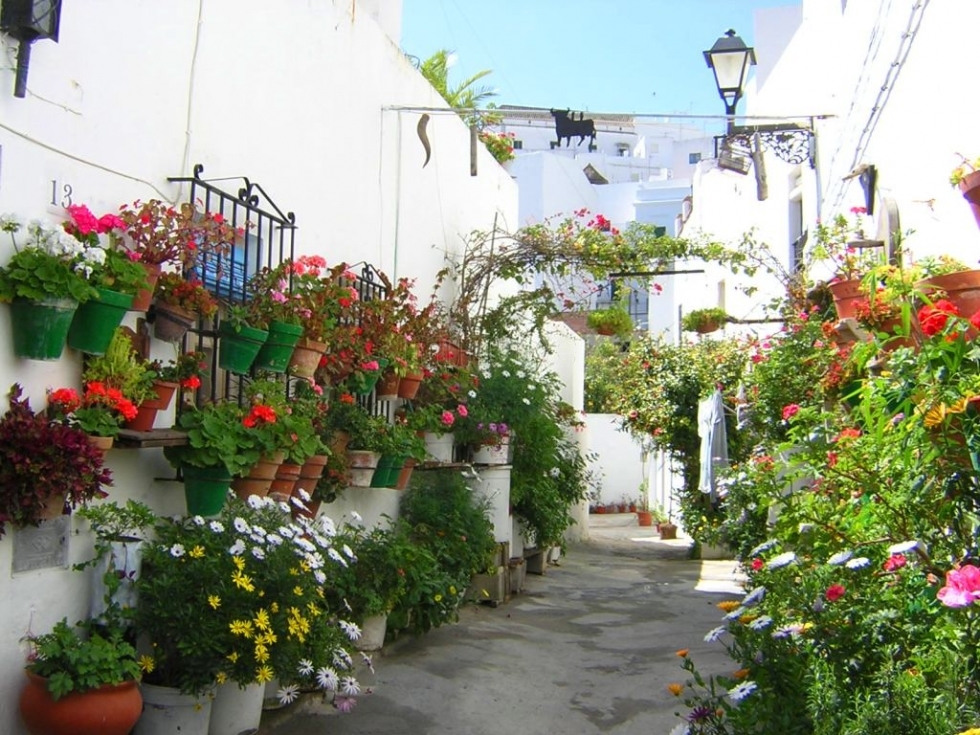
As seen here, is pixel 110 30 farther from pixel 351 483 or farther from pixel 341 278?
pixel 351 483

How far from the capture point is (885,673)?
326 centimetres

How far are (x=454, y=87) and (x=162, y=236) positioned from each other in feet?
32.8

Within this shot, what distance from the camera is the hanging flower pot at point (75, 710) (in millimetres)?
3920

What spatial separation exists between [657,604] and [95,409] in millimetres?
7047

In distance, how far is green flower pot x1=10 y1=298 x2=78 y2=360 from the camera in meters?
4.01

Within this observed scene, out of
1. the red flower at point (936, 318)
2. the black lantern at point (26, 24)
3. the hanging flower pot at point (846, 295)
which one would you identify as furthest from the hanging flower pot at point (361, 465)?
the red flower at point (936, 318)

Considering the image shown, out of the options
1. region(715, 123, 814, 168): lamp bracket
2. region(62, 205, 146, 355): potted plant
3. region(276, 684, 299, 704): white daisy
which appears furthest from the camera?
region(715, 123, 814, 168): lamp bracket

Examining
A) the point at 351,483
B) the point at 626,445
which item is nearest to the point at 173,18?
the point at 351,483

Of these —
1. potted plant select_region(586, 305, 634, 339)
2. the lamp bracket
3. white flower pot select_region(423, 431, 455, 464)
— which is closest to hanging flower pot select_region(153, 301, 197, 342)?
white flower pot select_region(423, 431, 455, 464)

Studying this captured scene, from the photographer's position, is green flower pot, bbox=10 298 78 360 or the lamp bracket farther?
the lamp bracket

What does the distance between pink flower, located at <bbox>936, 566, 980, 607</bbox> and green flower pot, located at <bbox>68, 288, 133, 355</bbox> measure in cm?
329

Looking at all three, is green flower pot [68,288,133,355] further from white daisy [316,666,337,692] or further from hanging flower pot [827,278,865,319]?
hanging flower pot [827,278,865,319]

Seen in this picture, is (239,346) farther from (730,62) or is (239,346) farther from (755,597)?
(730,62)

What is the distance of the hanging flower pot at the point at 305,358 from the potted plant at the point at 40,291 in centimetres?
182
